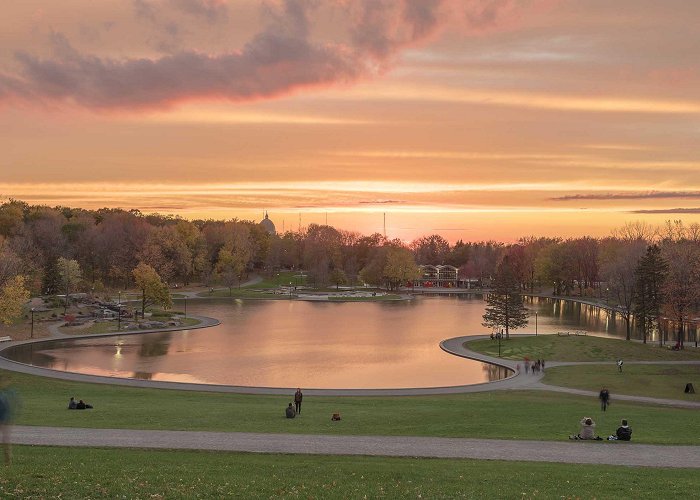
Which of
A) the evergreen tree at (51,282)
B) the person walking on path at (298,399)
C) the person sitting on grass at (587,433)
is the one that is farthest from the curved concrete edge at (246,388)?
the evergreen tree at (51,282)

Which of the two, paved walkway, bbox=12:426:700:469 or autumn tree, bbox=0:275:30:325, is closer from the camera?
paved walkway, bbox=12:426:700:469

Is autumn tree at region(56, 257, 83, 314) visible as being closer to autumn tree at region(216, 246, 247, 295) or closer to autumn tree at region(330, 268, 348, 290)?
autumn tree at region(216, 246, 247, 295)

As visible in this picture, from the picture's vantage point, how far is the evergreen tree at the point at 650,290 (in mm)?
62094

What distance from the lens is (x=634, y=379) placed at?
41.5 m

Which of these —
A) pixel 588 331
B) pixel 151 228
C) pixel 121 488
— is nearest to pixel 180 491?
pixel 121 488

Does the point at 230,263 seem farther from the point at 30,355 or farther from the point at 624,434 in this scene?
the point at 624,434

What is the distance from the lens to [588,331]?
72625mm

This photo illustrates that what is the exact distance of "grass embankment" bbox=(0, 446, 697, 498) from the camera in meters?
14.4

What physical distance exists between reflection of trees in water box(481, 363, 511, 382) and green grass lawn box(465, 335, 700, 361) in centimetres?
376

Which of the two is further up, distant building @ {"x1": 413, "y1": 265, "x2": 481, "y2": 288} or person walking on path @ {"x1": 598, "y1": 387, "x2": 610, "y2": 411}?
distant building @ {"x1": 413, "y1": 265, "x2": 481, "y2": 288}

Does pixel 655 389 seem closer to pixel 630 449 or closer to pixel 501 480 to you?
pixel 630 449

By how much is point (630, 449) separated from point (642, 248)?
8357 centimetres

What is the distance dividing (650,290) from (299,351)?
3357cm

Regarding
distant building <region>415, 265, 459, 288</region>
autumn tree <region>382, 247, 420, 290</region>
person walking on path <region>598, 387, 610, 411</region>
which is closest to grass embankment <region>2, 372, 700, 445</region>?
person walking on path <region>598, 387, 610, 411</region>
